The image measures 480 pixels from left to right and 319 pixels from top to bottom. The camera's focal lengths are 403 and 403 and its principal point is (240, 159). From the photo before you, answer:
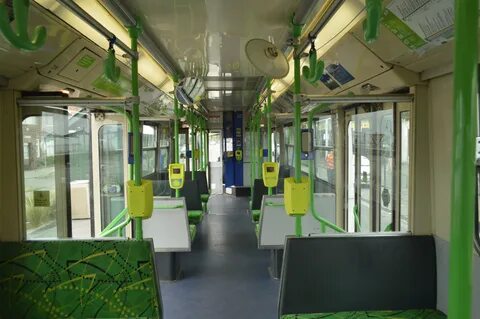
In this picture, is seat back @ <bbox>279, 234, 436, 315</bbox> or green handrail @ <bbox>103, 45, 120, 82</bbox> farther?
seat back @ <bbox>279, 234, 436, 315</bbox>

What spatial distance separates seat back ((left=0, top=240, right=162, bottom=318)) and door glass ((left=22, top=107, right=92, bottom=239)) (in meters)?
0.35

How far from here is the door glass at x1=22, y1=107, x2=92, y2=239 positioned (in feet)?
9.99

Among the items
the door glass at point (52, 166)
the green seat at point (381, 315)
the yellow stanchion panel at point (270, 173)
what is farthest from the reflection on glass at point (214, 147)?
the green seat at point (381, 315)

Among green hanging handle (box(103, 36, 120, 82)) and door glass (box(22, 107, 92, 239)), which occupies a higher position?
green hanging handle (box(103, 36, 120, 82))

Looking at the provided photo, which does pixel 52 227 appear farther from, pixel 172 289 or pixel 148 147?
pixel 148 147

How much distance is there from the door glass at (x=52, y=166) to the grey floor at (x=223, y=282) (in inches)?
58.0

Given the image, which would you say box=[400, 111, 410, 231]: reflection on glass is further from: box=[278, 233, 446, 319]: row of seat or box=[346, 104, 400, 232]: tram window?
box=[278, 233, 446, 319]: row of seat

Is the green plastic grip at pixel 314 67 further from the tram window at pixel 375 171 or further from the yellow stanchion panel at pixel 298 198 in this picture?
the tram window at pixel 375 171

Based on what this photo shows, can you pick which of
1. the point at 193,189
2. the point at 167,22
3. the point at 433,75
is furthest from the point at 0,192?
the point at 193,189

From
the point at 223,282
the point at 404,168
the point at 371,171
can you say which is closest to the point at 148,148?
the point at 223,282

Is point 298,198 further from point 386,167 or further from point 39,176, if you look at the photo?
point 39,176

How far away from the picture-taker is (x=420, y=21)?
1.92m

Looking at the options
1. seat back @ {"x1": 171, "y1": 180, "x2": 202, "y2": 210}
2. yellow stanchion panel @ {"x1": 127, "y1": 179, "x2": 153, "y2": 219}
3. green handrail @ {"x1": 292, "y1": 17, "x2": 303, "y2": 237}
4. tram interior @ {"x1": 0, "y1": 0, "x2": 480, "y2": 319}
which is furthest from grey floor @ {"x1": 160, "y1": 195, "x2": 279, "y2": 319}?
yellow stanchion panel @ {"x1": 127, "y1": 179, "x2": 153, "y2": 219}

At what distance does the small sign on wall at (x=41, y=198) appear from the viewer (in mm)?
3115
